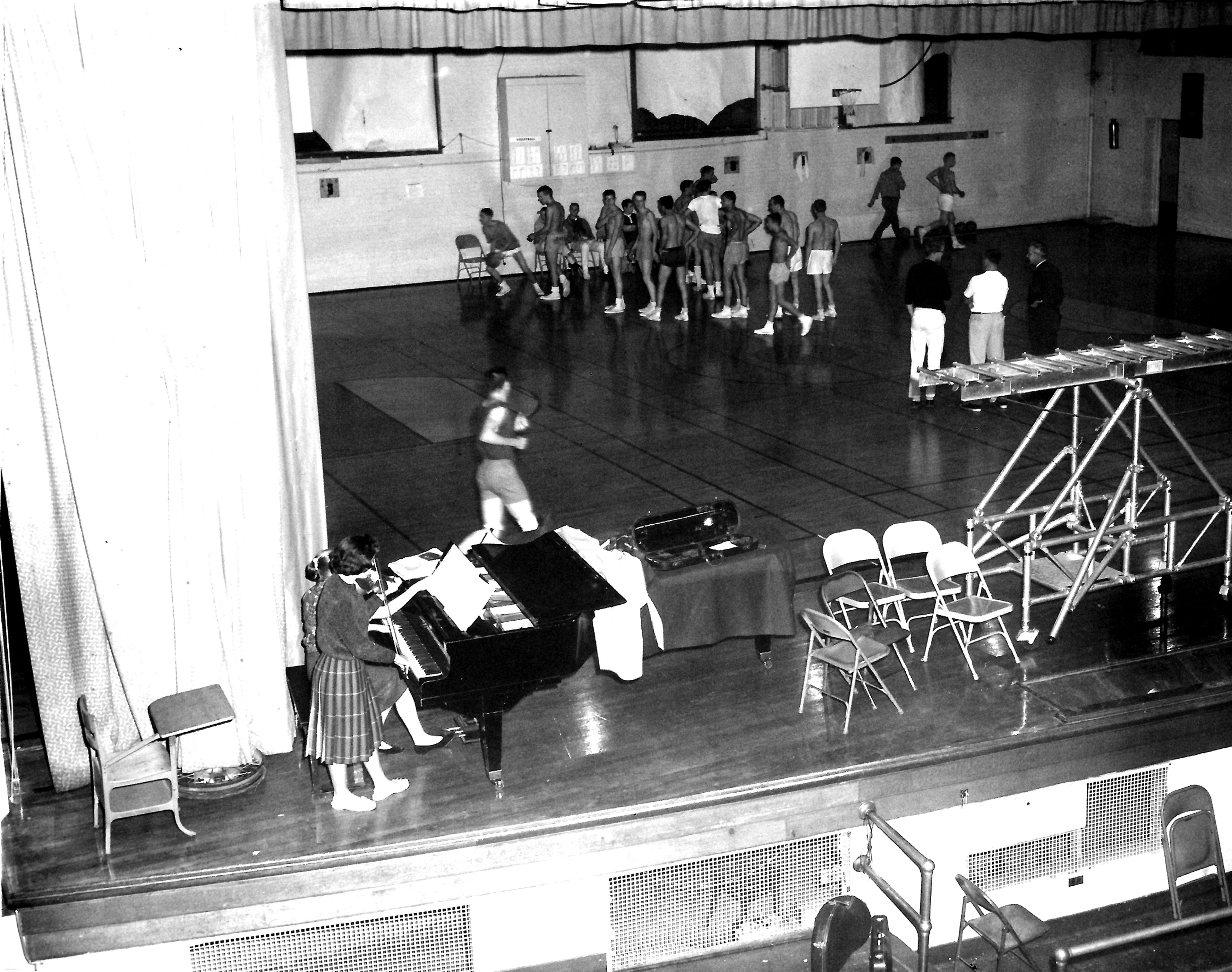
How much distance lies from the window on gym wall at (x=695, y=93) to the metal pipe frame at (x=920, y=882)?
16578 millimetres

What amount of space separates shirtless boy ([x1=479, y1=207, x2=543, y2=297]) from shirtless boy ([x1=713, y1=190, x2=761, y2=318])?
338 centimetres

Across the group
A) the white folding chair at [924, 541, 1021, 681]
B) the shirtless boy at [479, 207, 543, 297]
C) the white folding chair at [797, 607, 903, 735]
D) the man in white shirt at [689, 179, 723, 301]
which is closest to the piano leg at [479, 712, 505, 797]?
the white folding chair at [797, 607, 903, 735]

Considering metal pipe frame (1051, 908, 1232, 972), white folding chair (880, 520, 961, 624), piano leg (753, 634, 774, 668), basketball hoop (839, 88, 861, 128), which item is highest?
basketball hoop (839, 88, 861, 128)

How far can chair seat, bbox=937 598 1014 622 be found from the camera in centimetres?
795

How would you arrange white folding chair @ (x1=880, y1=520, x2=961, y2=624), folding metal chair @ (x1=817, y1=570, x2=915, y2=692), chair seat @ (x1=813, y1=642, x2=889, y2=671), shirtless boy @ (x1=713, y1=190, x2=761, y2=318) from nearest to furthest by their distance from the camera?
chair seat @ (x1=813, y1=642, x2=889, y2=671)
folding metal chair @ (x1=817, y1=570, x2=915, y2=692)
white folding chair @ (x1=880, y1=520, x2=961, y2=624)
shirtless boy @ (x1=713, y1=190, x2=761, y2=318)

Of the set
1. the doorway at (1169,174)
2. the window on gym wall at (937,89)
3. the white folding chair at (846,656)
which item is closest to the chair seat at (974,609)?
the white folding chair at (846,656)

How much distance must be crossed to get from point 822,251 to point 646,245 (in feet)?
7.80

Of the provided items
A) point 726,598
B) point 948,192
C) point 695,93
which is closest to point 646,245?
point 695,93

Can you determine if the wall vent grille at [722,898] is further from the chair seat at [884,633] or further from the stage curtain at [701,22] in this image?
the stage curtain at [701,22]

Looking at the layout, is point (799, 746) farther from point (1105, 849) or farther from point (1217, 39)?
point (1217, 39)

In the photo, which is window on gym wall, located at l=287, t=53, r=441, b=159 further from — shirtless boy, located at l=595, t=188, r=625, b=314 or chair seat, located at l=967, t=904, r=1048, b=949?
chair seat, located at l=967, t=904, r=1048, b=949

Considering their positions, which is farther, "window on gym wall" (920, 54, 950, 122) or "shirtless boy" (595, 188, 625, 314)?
"window on gym wall" (920, 54, 950, 122)

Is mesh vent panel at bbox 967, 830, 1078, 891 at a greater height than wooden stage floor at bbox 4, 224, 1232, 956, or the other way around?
wooden stage floor at bbox 4, 224, 1232, 956

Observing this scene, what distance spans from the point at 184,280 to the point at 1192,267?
57.3 ft
